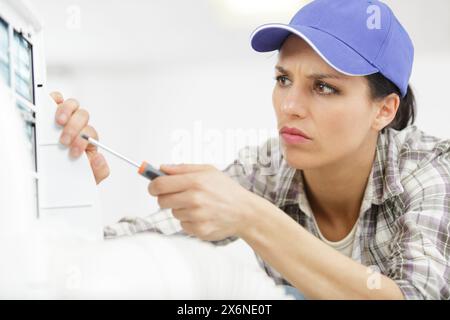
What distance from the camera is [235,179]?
3.59 feet

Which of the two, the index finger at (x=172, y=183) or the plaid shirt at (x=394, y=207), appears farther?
the plaid shirt at (x=394, y=207)

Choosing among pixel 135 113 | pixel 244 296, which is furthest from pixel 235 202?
pixel 135 113

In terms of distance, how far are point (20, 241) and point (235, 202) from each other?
0.85ft

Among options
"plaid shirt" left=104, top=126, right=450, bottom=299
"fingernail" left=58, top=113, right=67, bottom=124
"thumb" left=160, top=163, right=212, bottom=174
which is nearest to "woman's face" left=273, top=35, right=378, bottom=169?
"plaid shirt" left=104, top=126, right=450, bottom=299

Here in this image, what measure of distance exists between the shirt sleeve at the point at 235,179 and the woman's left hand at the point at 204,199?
178 mm

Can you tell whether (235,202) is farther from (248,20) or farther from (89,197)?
(248,20)

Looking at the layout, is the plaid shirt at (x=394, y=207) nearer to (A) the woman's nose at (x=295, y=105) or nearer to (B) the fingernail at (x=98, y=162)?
(B) the fingernail at (x=98, y=162)

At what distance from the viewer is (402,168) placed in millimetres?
1001

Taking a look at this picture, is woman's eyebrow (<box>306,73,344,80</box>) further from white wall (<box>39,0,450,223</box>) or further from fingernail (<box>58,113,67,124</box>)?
fingernail (<box>58,113,67,124</box>)

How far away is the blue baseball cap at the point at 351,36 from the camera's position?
873 mm

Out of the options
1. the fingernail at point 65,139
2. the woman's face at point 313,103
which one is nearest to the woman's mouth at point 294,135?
the woman's face at point 313,103

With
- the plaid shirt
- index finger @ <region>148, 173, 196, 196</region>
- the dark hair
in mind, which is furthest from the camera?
the dark hair

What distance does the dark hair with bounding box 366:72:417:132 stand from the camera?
0.93 m
